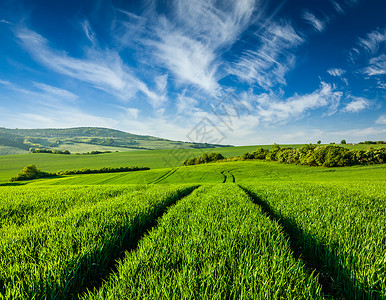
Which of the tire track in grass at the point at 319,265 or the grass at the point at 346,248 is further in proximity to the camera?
the tire track in grass at the point at 319,265

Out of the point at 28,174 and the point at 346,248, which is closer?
the point at 346,248

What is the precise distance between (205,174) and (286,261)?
35.3m

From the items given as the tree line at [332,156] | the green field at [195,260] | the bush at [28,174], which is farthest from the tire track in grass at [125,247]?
the bush at [28,174]

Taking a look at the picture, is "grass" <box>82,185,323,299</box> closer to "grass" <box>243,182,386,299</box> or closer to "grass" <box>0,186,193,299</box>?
"grass" <box>0,186,193,299</box>

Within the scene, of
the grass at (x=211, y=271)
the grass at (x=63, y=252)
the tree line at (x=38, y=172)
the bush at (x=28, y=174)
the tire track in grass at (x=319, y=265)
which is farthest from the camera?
the tree line at (x=38, y=172)

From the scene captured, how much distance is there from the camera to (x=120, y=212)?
14.9 ft

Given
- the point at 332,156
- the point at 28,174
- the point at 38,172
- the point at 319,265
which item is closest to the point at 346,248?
the point at 319,265

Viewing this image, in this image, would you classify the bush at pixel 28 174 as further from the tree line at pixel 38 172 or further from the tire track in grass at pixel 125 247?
the tire track in grass at pixel 125 247

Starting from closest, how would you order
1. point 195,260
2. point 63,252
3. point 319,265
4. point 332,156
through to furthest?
point 195,260 → point 63,252 → point 319,265 → point 332,156

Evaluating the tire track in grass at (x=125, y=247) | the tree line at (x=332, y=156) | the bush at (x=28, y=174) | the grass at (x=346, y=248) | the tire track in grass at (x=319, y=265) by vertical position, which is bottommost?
the bush at (x=28, y=174)

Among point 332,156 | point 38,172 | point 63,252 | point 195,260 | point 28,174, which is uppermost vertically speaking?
point 332,156

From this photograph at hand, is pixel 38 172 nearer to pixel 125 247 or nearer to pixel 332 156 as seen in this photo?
pixel 125 247

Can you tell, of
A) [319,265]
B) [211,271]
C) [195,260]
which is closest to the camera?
[211,271]

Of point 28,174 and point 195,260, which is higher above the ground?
point 195,260
